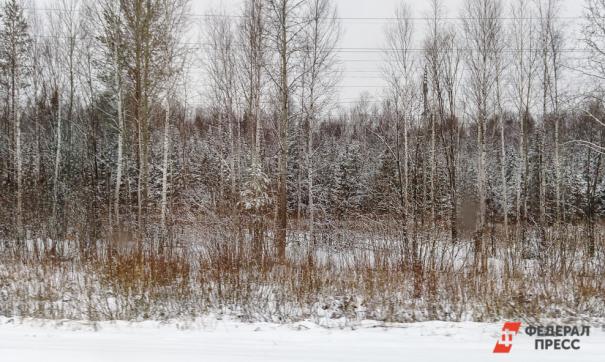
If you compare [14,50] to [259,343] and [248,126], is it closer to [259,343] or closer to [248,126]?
[248,126]

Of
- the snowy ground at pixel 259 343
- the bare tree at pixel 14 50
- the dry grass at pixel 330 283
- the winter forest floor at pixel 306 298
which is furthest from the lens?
the bare tree at pixel 14 50

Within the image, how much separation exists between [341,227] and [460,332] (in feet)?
10.8

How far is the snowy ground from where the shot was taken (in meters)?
4.00

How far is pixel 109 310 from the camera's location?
5.66m

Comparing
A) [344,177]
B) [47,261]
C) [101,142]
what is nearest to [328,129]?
[344,177]

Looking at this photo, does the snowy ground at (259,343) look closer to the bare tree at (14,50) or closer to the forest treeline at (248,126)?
the forest treeline at (248,126)

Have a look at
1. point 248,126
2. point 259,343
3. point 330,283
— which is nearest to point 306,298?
point 330,283

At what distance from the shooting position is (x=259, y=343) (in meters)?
4.42

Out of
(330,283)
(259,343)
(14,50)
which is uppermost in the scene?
(14,50)

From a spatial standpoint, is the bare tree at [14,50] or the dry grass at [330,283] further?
the bare tree at [14,50]

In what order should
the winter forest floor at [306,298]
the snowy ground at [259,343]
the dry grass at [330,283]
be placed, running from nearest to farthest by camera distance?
the snowy ground at [259,343]
the winter forest floor at [306,298]
the dry grass at [330,283]

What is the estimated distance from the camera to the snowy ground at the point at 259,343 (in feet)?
13.1

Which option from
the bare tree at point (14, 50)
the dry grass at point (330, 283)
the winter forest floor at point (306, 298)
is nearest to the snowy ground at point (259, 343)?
the winter forest floor at point (306, 298)

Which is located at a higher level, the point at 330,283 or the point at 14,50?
the point at 14,50
